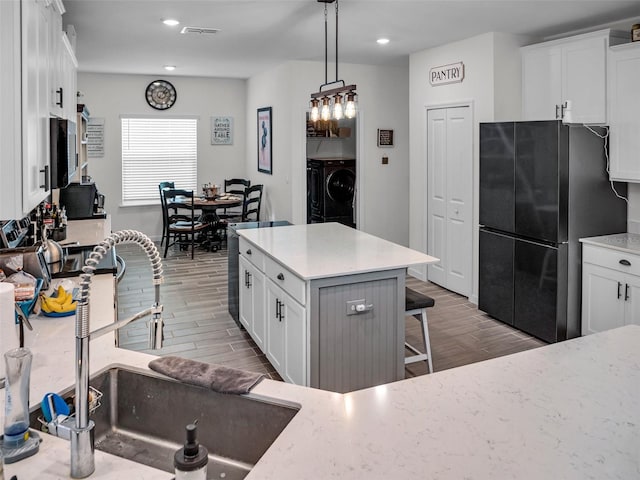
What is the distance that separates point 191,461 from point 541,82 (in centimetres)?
482

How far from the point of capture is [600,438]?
1163mm

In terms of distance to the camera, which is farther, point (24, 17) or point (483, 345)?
point (483, 345)

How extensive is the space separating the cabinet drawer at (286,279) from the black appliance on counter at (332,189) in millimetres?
3872

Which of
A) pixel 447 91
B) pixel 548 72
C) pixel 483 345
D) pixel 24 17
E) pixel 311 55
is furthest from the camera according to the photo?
pixel 311 55

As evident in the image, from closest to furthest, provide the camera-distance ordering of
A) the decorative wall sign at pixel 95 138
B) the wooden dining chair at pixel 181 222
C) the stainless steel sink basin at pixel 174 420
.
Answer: the stainless steel sink basin at pixel 174 420
the wooden dining chair at pixel 181 222
the decorative wall sign at pixel 95 138

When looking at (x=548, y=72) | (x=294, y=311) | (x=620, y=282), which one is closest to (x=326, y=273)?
(x=294, y=311)

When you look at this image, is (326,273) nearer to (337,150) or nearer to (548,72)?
(548,72)

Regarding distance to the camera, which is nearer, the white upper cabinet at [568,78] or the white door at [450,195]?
the white upper cabinet at [568,78]

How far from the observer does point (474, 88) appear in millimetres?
5188

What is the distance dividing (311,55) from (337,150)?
2.20 metres

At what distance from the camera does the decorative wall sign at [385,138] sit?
7004 millimetres

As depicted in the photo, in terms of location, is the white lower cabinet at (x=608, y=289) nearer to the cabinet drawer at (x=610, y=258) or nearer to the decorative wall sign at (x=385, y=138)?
the cabinet drawer at (x=610, y=258)

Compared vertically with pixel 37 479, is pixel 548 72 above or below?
above

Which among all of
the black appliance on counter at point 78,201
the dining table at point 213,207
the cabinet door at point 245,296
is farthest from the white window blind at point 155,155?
the cabinet door at point 245,296
